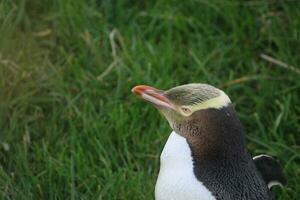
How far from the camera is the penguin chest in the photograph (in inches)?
106

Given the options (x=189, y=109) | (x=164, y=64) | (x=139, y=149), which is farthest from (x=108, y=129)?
(x=189, y=109)

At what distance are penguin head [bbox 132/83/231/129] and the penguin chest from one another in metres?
0.08

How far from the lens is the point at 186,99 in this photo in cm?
280

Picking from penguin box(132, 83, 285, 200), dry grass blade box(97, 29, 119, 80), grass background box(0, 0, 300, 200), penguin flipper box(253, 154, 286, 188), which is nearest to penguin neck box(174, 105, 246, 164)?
penguin box(132, 83, 285, 200)

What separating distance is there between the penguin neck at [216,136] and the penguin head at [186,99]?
0.8 inches

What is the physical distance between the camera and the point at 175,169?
2762mm

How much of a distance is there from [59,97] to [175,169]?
1030mm

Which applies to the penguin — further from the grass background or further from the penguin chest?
the grass background

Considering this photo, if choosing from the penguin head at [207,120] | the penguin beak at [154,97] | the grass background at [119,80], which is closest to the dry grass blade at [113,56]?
the grass background at [119,80]

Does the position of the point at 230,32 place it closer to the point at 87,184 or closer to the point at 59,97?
the point at 59,97

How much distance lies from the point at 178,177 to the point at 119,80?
107 centimetres

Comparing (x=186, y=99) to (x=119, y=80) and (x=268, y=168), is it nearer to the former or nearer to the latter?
(x=268, y=168)

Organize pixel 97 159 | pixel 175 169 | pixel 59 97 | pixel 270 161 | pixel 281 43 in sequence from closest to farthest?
pixel 175 169, pixel 270 161, pixel 97 159, pixel 59 97, pixel 281 43

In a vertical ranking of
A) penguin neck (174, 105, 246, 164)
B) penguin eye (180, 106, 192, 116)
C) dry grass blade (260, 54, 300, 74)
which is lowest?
dry grass blade (260, 54, 300, 74)
